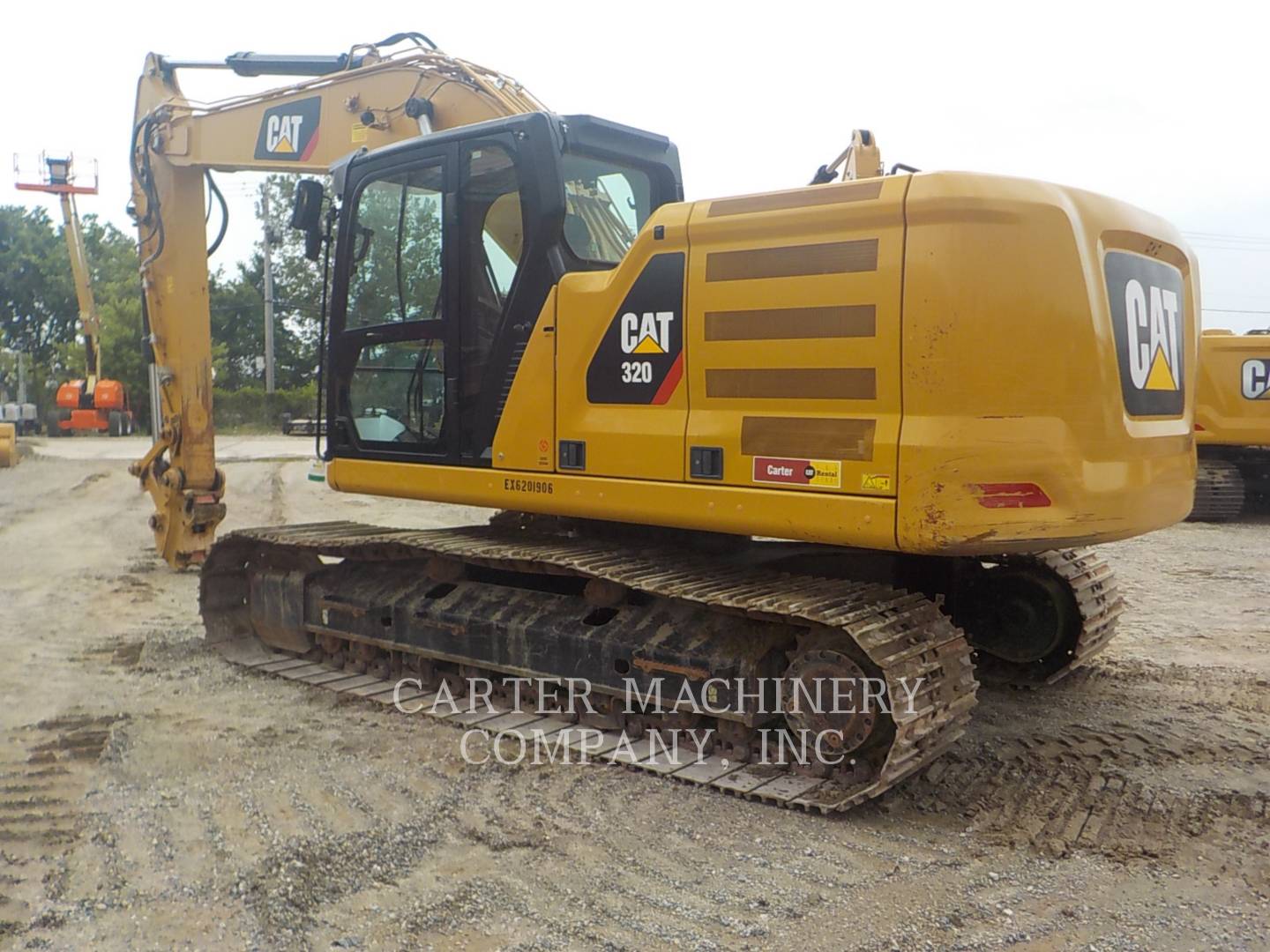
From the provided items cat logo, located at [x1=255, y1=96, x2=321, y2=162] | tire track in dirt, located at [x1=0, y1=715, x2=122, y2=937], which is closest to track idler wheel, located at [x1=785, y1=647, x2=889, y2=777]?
tire track in dirt, located at [x1=0, y1=715, x2=122, y2=937]

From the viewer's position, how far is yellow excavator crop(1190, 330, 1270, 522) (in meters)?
12.5

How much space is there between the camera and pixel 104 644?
21.8 ft

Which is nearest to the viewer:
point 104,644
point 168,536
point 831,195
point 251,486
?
point 831,195

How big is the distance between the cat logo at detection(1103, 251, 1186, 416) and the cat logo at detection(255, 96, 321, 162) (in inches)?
206

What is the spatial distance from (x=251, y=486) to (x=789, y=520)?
1344 centimetres

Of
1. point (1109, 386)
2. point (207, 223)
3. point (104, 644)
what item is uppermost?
point (207, 223)

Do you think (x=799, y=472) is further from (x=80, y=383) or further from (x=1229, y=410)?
(x=80, y=383)

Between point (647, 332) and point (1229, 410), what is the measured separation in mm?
10692

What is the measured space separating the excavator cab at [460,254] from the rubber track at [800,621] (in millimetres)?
577

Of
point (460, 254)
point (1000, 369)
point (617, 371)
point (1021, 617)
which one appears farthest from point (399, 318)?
point (1021, 617)

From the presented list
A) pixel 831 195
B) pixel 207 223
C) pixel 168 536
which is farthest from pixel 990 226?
pixel 168 536

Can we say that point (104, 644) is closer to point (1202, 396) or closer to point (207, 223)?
point (207, 223)

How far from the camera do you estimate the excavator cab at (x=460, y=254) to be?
15.8ft

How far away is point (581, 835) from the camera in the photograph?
12.4 ft
